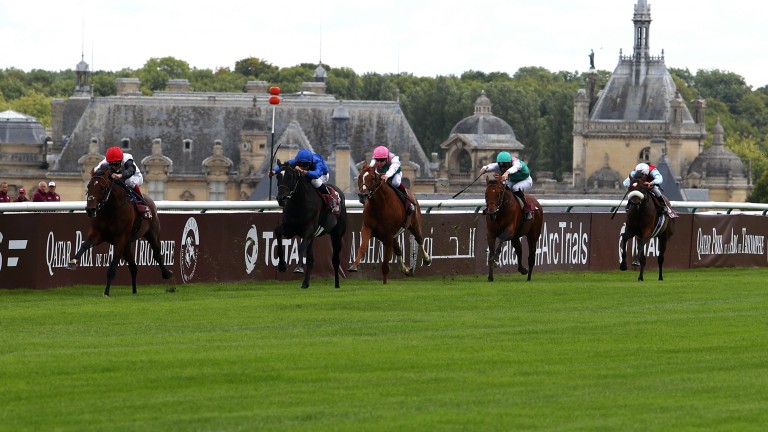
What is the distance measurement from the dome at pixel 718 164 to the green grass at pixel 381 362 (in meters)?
151

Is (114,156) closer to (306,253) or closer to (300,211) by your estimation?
(300,211)

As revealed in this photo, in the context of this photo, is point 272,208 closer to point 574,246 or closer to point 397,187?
point 397,187

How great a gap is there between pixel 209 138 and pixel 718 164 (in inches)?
1727

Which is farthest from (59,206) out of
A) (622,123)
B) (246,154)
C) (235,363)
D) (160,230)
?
(622,123)

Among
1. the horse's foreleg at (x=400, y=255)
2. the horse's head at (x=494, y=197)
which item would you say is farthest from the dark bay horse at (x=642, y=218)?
the horse's foreleg at (x=400, y=255)

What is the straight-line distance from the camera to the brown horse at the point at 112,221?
73.5 ft

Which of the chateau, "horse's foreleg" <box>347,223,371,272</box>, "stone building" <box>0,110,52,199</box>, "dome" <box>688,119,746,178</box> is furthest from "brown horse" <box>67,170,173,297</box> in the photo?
"dome" <box>688,119,746,178</box>

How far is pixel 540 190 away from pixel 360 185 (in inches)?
5731

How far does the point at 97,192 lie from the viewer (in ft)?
73.6

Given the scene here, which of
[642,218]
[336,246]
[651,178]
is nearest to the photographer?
[336,246]

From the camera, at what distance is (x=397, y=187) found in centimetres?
2573

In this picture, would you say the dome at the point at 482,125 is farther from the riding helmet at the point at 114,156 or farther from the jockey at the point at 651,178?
the riding helmet at the point at 114,156

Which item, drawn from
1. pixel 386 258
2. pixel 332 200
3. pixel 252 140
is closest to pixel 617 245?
pixel 386 258

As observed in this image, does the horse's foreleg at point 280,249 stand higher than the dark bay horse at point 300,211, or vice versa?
the dark bay horse at point 300,211
